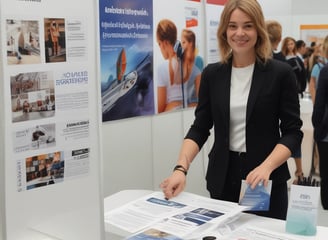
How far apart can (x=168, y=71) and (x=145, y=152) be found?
2.09 feet

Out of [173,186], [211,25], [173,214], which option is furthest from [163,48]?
[173,214]

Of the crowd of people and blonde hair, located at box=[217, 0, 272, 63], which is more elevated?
blonde hair, located at box=[217, 0, 272, 63]

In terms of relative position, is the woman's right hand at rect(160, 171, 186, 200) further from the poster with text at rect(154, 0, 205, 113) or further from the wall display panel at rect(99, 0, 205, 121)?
the poster with text at rect(154, 0, 205, 113)

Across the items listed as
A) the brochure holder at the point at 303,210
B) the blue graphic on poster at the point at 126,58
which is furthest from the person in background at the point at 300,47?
the brochure holder at the point at 303,210

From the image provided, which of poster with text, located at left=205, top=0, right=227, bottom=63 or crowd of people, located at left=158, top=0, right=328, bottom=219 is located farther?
poster with text, located at left=205, top=0, right=227, bottom=63

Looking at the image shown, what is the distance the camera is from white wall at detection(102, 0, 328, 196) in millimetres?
3092

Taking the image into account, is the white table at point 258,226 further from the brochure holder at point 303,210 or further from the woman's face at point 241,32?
the woman's face at point 241,32

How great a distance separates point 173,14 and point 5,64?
2563 mm

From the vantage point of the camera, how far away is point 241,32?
1840 mm

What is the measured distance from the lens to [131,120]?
3.18 m

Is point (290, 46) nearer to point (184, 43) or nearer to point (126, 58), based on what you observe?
point (184, 43)

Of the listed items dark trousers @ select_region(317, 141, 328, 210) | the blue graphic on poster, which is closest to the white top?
the blue graphic on poster

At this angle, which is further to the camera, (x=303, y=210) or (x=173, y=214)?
(x=173, y=214)

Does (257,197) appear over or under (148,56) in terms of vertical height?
under
